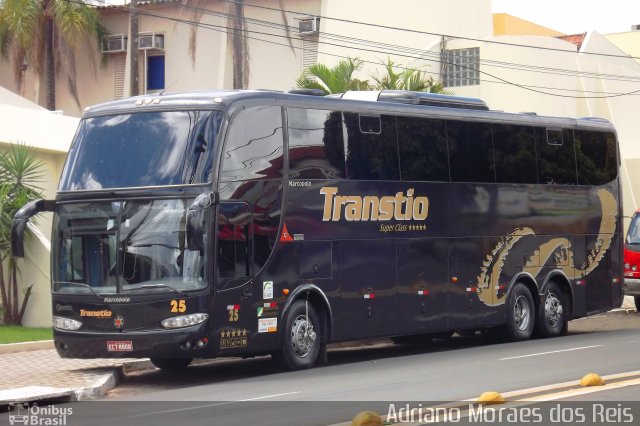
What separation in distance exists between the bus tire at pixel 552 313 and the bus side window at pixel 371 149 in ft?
16.5

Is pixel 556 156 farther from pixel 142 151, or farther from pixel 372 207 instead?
pixel 142 151

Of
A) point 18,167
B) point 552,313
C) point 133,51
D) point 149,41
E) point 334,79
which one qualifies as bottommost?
point 552,313

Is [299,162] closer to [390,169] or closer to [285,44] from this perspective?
[390,169]

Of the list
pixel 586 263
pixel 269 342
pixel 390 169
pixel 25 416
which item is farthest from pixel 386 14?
pixel 25 416

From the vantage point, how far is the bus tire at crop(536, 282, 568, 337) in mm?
22281

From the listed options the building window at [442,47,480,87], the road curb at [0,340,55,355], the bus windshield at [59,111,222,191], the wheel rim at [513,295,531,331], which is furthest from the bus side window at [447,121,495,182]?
the building window at [442,47,480,87]

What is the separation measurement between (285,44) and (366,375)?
86.0 ft

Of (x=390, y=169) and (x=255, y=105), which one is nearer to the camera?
(x=255, y=105)

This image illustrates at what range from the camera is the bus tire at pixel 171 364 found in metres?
17.4

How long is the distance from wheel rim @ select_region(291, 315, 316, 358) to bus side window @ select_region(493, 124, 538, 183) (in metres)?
5.48

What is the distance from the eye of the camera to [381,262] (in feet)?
61.3

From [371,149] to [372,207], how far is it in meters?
0.93

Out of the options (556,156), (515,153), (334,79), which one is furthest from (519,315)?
(334,79)

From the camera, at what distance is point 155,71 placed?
1705 inches
